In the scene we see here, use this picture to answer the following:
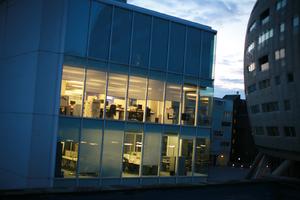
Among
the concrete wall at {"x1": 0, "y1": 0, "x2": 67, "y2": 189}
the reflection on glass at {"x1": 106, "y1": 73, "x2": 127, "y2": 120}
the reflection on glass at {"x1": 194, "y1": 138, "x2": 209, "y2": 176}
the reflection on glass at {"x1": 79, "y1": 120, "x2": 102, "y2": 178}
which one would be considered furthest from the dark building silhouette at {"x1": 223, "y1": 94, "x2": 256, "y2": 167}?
the concrete wall at {"x1": 0, "y1": 0, "x2": 67, "y2": 189}

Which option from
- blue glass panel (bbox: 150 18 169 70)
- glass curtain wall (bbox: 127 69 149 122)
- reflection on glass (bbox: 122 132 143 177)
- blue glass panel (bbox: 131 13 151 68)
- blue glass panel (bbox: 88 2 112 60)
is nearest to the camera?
→ blue glass panel (bbox: 88 2 112 60)

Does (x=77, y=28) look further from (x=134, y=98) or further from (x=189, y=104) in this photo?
(x=189, y=104)

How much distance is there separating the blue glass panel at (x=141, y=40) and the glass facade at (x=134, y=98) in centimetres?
6

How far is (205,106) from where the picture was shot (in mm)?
25906

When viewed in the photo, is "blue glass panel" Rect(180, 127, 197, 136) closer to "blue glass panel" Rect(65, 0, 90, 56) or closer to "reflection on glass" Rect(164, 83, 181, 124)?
"reflection on glass" Rect(164, 83, 181, 124)

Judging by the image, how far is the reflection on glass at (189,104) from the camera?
81.4 ft

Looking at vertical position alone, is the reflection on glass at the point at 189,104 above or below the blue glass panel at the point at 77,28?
below

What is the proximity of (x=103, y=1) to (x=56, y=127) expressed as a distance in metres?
7.18

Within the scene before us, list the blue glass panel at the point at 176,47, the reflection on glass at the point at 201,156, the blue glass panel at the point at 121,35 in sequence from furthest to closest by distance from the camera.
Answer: the reflection on glass at the point at 201,156 → the blue glass panel at the point at 176,47 → the blue glass panel at the point at 121,35

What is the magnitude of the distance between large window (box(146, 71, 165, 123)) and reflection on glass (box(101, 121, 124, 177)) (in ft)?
7.29

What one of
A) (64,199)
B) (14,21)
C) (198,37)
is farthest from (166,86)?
(64,199)

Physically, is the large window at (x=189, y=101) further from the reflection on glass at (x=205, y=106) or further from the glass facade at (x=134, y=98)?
the reflection on glass at (x=205, y=106)

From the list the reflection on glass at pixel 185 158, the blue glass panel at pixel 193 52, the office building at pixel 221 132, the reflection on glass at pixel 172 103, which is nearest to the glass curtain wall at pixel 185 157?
the reflection on glass at pixel 185 158

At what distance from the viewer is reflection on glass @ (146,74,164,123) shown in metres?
23.4
